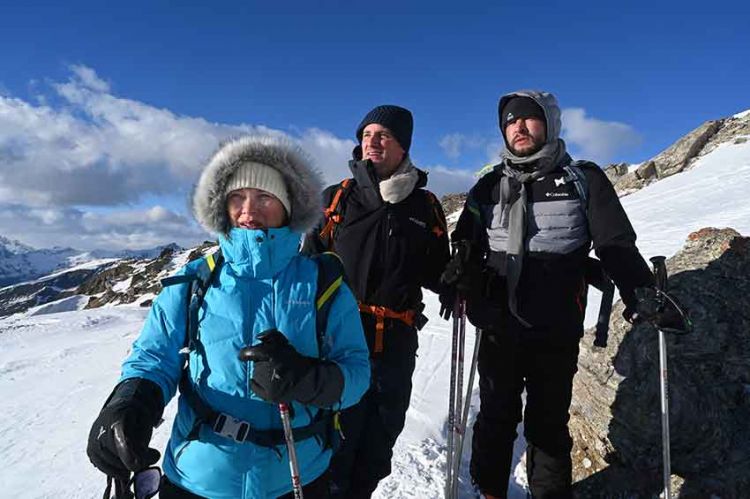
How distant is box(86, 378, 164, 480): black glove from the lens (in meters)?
1.72

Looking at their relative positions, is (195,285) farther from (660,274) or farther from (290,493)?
(660,274)

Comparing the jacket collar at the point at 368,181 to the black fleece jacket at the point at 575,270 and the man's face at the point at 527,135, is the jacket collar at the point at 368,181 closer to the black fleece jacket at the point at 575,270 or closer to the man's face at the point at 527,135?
the man's face at the point at 527,135

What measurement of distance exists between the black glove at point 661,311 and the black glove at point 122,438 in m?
2.96

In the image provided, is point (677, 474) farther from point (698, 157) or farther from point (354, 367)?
point (698, 157)

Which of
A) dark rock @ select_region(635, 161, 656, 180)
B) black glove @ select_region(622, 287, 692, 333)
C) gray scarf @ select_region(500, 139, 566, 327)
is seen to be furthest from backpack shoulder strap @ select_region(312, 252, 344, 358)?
dark rock @ select_region(635, 161, 656, 180)

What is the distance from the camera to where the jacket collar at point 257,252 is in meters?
2.18

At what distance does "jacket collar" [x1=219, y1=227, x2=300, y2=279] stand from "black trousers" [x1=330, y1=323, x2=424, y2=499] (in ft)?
3.96

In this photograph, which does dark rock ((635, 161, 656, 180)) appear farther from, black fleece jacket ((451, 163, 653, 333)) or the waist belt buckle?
the waist belt buckle

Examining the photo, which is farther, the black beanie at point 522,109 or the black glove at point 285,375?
the black beanie at point 522,109

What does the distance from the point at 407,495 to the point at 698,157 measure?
4223 cm

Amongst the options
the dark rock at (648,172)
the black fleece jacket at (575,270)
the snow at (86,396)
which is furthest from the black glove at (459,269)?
the dark rock at (648,172)

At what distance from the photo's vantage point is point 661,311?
290 cm

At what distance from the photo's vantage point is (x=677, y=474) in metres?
3.78

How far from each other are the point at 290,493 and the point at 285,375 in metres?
0.75
